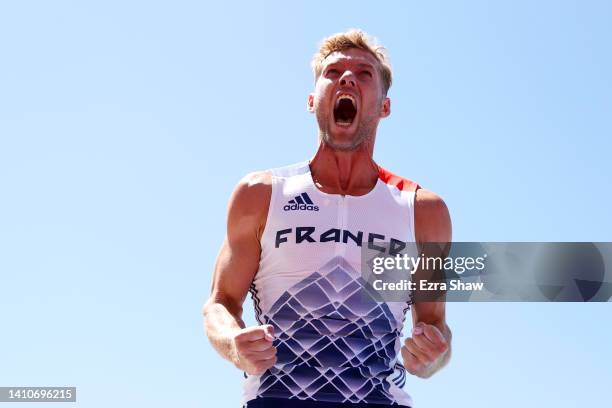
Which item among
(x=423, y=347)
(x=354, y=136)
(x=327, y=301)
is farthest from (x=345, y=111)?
(x=423, y=347)

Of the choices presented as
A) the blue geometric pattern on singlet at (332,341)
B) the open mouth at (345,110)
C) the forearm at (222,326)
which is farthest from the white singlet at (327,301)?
the open mouth at (345,110)

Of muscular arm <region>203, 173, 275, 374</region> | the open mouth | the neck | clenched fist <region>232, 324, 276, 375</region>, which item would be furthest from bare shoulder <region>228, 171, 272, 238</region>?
clenched fist <region>232, 324, 276, 375</region>

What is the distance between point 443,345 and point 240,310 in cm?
224

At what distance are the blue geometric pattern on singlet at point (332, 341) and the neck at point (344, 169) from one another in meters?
1.11

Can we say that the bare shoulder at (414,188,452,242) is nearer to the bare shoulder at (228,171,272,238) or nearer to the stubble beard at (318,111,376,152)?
the stubble beard at (318,111,376,152)

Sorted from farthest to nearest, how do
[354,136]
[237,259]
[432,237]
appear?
1. [354,136]
2. [432,237]
3. [237,259]

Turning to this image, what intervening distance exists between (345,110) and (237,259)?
2.15 m

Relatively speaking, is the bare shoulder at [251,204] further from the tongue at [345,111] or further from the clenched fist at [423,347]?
the clenched fist at [423,347]

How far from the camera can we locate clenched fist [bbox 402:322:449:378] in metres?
6.47

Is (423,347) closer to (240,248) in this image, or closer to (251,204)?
(240,248)

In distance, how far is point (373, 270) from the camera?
24.9 ft

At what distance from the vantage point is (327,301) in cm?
741

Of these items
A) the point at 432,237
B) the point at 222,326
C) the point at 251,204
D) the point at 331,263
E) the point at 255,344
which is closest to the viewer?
the point at 255,344

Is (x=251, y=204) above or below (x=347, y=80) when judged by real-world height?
below
